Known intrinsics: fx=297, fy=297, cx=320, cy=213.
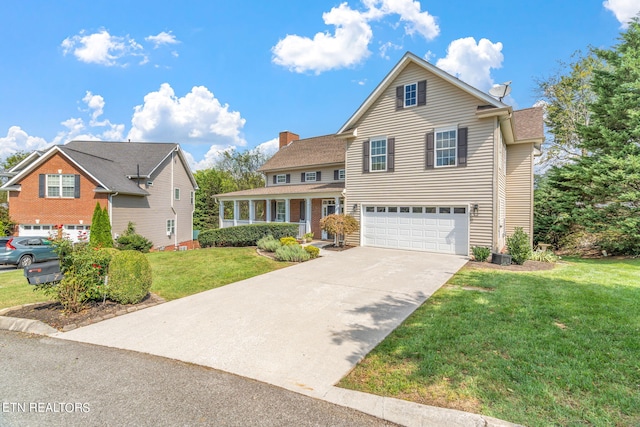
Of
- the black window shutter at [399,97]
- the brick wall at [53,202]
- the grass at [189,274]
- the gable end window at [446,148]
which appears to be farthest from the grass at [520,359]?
the brick wall at [53,202]

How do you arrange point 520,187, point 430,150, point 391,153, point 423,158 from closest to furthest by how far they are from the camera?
1. point 430,150
2. point 423,158
3. point 391,153
4. point 520,187

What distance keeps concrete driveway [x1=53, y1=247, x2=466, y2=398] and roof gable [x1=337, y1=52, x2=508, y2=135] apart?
787 cm

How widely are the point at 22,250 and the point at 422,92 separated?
2012 centimetres

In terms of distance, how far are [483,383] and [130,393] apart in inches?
153

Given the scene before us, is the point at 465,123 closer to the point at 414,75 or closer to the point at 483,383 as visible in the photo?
the point at 414,75

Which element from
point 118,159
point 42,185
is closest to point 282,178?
point 118,159

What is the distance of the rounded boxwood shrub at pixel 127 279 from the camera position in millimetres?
6430

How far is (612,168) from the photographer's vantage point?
45.5 ft

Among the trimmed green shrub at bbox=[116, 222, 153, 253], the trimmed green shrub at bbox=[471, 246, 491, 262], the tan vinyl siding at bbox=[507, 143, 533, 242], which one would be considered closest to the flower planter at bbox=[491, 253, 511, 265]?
the trimmed green shrub at bbox=[471, 246, 491, 262]

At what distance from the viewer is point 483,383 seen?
130 inches

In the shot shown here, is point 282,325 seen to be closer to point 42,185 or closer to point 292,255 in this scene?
point 292,255

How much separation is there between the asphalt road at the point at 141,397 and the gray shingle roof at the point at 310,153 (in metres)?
16.8

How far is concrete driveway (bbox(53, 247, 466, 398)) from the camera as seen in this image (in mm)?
3924

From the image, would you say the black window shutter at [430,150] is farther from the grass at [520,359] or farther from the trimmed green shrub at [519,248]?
the grass at [520,359]
